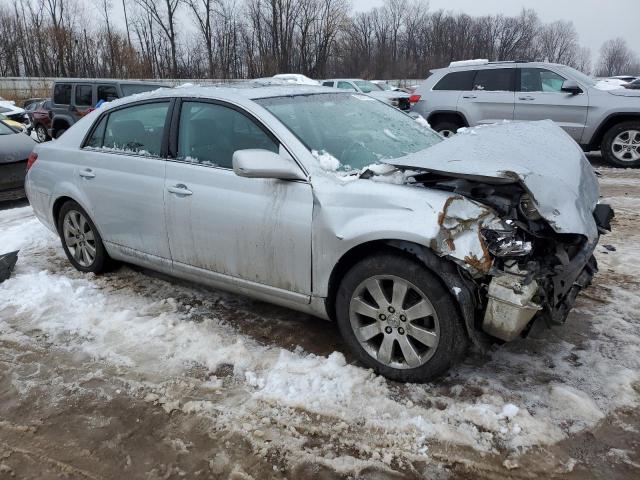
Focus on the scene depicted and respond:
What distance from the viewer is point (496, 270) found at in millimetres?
2611

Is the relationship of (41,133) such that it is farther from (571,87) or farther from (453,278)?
(453,278)

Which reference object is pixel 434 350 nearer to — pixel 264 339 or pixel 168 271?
pixel 264 339

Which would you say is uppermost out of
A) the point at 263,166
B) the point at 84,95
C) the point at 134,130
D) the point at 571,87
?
the point at 571,87

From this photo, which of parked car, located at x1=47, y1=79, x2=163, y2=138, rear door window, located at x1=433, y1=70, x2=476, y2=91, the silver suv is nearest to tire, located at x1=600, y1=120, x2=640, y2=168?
the silver suv

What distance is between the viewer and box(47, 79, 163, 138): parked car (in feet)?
40.7

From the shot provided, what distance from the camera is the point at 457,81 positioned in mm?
10344

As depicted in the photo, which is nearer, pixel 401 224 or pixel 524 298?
pixel 524 298

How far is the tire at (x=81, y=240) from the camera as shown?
462 centimetres

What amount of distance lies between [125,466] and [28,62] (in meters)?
54.9

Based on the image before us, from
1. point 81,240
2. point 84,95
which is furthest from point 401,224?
point 84,95

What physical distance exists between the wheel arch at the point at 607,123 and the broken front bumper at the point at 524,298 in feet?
24.3


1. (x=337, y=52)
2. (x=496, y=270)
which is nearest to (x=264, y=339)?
(x=496, y=270)

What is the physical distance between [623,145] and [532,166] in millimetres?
7518

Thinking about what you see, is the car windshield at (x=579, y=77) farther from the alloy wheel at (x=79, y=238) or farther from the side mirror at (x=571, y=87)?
the alloy wheel at (x=79, y=238)
